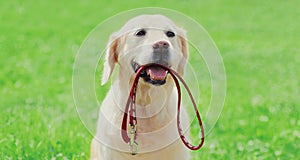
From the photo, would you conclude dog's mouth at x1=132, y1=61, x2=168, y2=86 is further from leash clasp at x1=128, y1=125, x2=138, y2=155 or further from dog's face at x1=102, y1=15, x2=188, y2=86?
leash clasp at x1=128, y1=125, x2=138, y2=155

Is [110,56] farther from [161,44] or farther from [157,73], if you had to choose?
[161,44]

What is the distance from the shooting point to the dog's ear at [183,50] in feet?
14.5

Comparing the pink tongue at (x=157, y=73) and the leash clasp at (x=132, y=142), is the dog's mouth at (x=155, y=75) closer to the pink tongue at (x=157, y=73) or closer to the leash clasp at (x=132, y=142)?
the pink tongue at (x=157, y=73)

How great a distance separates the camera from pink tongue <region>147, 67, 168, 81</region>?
161 inches

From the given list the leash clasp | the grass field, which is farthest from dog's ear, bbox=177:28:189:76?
the grass field

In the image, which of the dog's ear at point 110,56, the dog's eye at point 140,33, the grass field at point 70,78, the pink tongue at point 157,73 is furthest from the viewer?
the grass field at point 70,78

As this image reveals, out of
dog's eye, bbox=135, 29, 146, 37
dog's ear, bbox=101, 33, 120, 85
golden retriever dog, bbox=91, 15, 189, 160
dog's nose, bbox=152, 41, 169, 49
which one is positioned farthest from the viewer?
dog's ear, bbox=101, 33, 120, 85

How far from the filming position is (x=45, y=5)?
2017 centimetres

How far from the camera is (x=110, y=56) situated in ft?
15.0

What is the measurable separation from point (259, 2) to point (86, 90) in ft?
68.0

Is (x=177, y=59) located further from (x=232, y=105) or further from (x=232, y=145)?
(x=232, y=105)

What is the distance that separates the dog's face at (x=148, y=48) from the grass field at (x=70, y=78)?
153cm

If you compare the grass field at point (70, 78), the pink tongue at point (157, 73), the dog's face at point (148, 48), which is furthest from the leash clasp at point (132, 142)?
the grass field at point (70, 78)

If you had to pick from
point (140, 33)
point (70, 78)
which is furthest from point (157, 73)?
point (70, 78)
